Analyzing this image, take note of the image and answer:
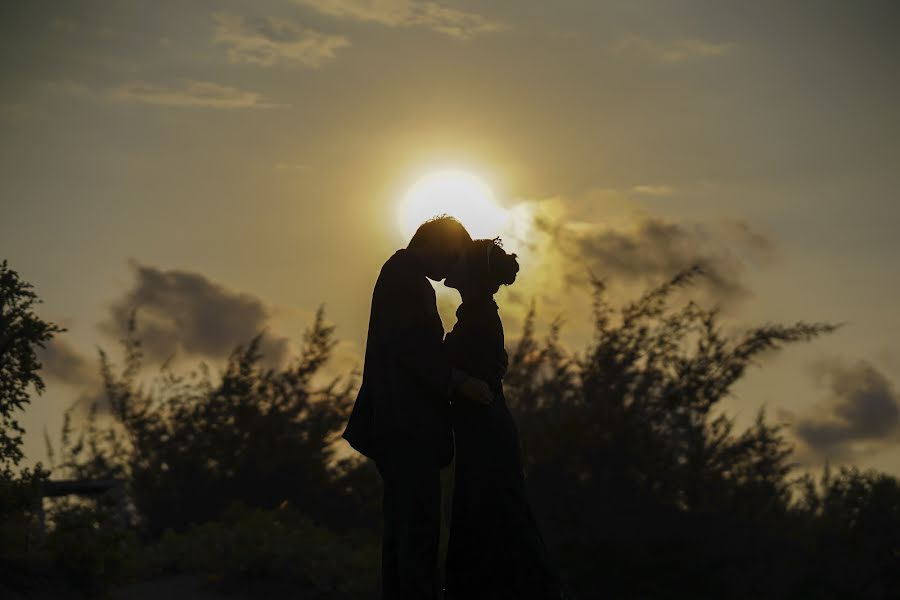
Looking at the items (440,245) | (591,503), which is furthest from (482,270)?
(591,503)

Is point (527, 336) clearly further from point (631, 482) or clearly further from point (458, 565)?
point (458, 565)

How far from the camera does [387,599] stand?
8492mm

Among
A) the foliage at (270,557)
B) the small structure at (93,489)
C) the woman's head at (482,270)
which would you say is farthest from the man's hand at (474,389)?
the small structure at (93,489)

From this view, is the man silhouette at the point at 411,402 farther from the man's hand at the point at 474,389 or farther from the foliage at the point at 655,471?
the foliage at the point at 655,471

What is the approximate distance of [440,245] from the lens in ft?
28.4

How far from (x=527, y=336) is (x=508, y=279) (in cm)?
962

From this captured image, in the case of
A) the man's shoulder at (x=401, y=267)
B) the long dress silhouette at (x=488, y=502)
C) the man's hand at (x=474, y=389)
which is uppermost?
the man's shoulder at (x=401, y=267)

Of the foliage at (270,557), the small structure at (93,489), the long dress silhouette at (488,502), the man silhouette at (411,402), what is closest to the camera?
the man silhouette at (411,402)

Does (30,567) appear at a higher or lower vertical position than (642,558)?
lower

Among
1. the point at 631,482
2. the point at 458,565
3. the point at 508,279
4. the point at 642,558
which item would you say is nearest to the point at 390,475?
the point at 458,565

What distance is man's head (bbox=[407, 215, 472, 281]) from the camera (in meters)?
8.66

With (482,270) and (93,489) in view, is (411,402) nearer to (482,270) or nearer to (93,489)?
(482,270)

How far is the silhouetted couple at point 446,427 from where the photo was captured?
835 centimetres

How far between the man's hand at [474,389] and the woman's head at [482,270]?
2.14ft
